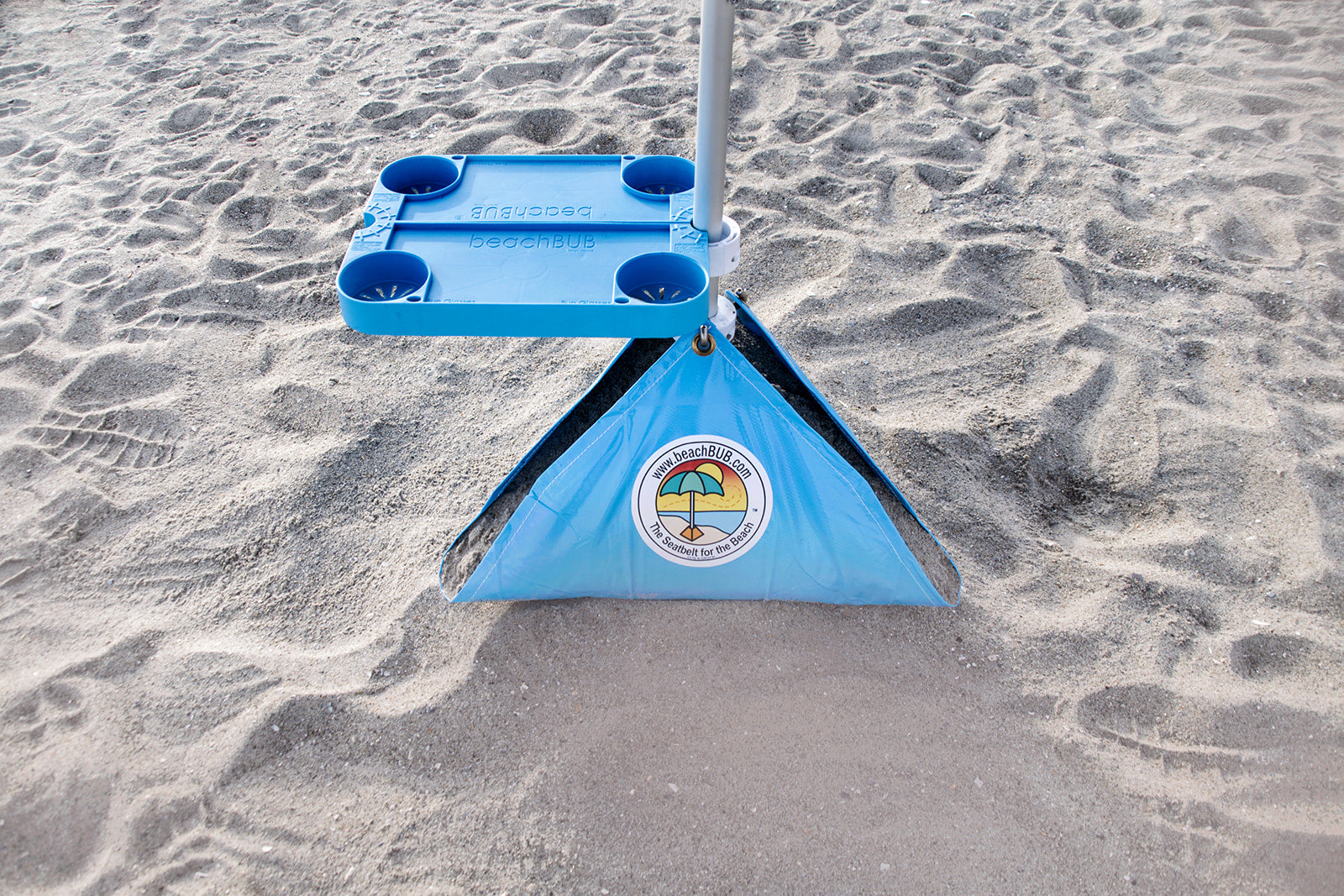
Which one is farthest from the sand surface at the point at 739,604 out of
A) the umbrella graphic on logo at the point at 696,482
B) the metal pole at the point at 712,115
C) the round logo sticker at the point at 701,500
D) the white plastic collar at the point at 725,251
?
the metal pole at the point at 712,115

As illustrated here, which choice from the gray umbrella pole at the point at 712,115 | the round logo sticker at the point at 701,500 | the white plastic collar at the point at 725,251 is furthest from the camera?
the round logo sticker at the point at 701,500

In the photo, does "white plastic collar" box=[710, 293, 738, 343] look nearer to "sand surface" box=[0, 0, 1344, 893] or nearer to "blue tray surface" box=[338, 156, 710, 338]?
"blue tray surface" box=[338, 156, 710, 338]

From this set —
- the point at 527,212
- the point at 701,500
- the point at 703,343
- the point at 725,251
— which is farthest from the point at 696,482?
the point at 527,212

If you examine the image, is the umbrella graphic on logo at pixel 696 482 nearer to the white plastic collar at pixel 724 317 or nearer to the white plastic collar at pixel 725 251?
the white plastic collar at pixel 724 317

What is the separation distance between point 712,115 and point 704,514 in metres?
0.82

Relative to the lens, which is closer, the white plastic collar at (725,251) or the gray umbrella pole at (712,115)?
the gray umbrella pole at (712,115)

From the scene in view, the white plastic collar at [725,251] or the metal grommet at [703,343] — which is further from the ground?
the white plastic collar at [725,251]

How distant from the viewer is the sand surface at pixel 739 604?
1.59m

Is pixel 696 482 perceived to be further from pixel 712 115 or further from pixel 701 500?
pixel 712 115

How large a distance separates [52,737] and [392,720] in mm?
708

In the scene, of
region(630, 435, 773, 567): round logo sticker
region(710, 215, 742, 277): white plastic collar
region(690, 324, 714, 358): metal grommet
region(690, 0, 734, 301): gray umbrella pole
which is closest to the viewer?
region(690, 0, 734, 301): gray umbrella pole

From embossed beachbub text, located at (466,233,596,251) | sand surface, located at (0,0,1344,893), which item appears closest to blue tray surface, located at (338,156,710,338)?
embossed beachbub text, located at (466,233,596,251)

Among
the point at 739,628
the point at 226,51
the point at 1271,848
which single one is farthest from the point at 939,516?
the point at 226,51

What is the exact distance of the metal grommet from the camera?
1565 mm
